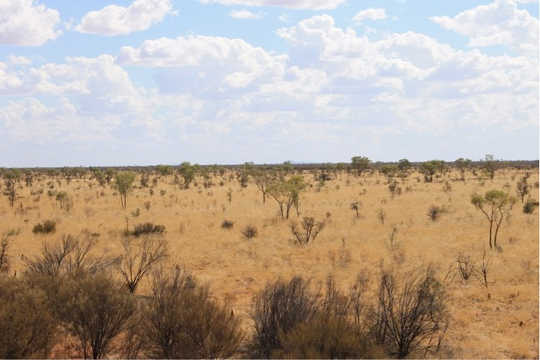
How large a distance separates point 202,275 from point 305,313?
24.8 ft

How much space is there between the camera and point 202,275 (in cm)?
1500

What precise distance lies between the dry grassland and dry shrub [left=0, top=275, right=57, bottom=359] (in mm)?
4447

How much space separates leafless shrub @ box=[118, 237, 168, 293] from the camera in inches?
500

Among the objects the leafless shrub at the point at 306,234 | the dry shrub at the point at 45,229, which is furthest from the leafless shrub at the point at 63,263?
the leafless shrub at the point at 306,234

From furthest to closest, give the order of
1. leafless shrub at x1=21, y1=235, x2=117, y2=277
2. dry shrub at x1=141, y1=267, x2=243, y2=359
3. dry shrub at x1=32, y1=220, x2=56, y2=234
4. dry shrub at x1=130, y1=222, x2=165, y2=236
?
dry shrub at x1=32, y1=220, x2=56, y2=234 < dry shrub at x1=130, y1=222, x2=165, y2=236 < leafless shrub at x1=21, y1=235, x2=117, y2=277 < dry shrub at x1=141, y1=267, x2=243, y2=359

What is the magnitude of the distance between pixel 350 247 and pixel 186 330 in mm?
12011

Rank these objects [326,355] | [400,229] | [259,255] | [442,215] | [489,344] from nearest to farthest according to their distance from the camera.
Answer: [326,355] → [489,344] → [259,255] → [400,229] → [442,215]

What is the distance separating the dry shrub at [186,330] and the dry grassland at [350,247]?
2.84 m

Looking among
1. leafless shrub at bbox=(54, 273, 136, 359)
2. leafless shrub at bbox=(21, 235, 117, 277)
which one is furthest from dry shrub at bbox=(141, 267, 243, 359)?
leafless shrub at bbox=(21, 235, 117, 277)

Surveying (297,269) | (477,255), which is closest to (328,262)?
(297,269)

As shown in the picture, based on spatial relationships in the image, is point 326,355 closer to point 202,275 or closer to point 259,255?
point 202,275

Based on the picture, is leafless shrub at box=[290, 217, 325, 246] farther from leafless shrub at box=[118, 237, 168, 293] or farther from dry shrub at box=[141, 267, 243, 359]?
dry shrub at box=[141, 267, 243, 359]

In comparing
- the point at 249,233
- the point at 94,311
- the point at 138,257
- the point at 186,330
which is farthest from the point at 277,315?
the point at 249,233

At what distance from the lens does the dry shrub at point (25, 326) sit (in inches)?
256
